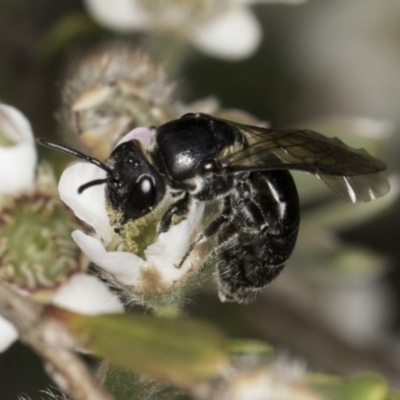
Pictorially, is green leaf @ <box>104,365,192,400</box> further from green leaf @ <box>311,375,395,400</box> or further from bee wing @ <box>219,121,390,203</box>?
bee wing @ <box>219,121,390,203</box>

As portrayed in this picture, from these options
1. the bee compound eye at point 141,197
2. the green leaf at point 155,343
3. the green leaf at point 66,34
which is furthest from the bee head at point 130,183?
the green leaf at point 66,34

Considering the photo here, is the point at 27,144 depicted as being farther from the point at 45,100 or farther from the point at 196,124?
the point at 45,100

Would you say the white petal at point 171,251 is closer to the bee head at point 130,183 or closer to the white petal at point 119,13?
the bee head at point 130,183

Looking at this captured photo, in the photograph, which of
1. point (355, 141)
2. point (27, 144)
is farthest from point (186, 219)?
point (355, 141)

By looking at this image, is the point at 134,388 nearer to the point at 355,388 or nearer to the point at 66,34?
the point at 355,388

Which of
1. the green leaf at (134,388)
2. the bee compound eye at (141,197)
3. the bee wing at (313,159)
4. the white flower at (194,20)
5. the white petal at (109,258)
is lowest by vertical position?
the green leaf at (134,388)

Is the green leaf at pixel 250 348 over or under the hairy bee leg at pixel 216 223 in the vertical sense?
under

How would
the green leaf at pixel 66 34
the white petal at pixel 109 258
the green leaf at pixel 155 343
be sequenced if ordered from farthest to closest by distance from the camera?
the green leaf at pixel 66 34, the white petal at pixel 109 258, the green leaf at pixel 155 343
